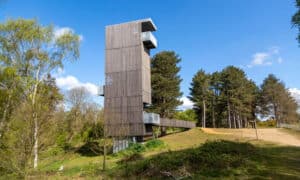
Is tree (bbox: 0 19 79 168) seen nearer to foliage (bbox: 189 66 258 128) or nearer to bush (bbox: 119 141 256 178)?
bush (bbox: 119 141 256 178)

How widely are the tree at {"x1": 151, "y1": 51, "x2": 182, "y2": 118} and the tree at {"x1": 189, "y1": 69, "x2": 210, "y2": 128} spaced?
596cm

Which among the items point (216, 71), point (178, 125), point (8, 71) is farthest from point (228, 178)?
point (216, 71)

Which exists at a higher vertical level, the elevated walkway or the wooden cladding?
the wooden cladding

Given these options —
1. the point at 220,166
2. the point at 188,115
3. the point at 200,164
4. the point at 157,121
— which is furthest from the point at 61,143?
the point at 188,115

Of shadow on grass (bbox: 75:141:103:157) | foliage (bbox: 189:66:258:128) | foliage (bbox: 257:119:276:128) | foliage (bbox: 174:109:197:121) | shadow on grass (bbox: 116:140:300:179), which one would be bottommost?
shadow on grass (bbox: 75:141:103:157)

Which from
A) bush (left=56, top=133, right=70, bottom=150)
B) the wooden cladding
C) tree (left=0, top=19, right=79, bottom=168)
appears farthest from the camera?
the wooden cladding

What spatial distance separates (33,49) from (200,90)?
1112 inches

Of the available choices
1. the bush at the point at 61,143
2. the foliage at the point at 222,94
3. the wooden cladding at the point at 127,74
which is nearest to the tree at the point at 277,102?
the foliage at the point at 222,94

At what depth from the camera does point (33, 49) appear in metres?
16.6

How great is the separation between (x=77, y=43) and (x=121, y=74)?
5627mm

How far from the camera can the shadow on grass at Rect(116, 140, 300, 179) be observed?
756 cm

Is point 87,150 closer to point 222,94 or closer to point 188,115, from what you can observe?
Answer: point 222,94

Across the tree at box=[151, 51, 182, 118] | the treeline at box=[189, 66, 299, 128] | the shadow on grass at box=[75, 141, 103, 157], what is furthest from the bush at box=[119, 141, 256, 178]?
the treeline at box=[189, 66, 299, 128]

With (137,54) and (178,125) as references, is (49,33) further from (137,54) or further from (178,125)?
(178,125)
